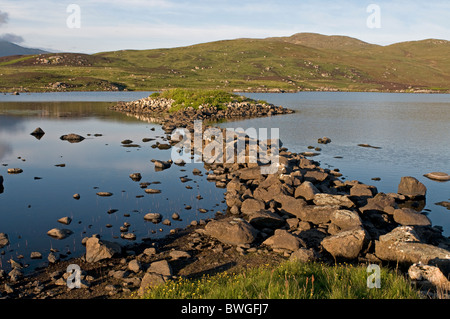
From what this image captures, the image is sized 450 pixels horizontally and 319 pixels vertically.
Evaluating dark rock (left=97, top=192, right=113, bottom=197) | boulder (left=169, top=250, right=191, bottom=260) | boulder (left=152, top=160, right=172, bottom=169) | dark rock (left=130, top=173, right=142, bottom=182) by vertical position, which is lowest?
boulder (left=169, top=250, right=191, bottom=260)

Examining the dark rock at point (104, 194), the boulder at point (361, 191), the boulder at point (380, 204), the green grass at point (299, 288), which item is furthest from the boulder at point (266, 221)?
the dark rock at point (104, 194)

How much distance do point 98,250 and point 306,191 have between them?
38.7 feet

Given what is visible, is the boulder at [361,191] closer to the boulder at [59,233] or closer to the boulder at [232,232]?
the boulder at [232,232]

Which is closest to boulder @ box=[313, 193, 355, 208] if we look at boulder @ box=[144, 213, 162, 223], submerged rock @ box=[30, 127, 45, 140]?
boulder @ box=[144, 213, 162, 223]

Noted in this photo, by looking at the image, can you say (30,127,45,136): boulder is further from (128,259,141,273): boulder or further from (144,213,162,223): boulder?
(128,259,141,273): boulder

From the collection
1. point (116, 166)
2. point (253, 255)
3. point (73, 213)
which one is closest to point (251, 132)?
point (116, 166)

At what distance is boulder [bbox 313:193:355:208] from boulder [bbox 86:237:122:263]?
35.6 ft

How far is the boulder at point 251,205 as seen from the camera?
67.3 feet

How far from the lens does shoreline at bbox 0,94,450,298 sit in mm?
14328

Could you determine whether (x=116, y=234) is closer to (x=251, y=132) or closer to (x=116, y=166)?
(x=116, y=166)

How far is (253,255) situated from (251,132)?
3596cm

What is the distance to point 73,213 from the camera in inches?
802

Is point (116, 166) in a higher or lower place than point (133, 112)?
lower
